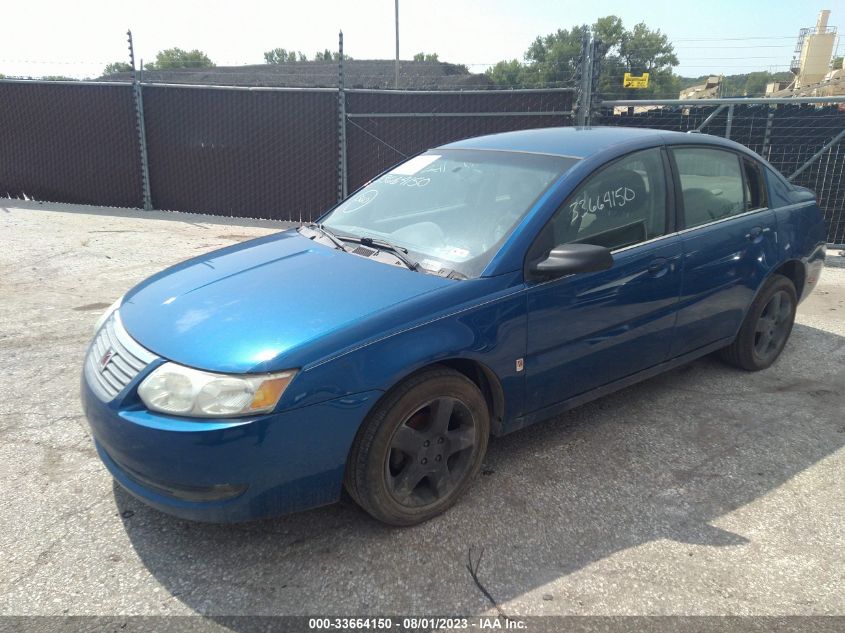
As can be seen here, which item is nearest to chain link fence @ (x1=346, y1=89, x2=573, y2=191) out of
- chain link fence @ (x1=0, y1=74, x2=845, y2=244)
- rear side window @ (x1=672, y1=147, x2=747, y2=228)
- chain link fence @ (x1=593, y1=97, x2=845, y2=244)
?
chain link fence @ (x1=0, y1=74, x2=845, y2=244)

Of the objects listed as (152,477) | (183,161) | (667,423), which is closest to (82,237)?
(183,161)

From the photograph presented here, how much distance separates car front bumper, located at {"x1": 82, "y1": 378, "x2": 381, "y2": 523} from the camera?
227cm

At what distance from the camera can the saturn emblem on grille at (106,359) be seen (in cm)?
267

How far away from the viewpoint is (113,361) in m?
2.64

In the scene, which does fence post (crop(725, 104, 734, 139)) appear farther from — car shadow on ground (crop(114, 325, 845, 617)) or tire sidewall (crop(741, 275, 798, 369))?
car shadow on ground (crop(114, 325, 845, 617))

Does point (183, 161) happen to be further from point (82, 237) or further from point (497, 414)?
point (497, 414)

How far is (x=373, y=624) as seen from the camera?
7.38 feet

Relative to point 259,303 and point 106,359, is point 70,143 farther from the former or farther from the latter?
point 259,303

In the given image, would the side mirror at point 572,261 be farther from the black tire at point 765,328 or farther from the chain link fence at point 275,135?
the chain link fence at point 275,135

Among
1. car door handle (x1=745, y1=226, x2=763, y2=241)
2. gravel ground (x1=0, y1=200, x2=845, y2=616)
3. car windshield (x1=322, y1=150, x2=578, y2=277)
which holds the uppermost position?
car windshield (x1=322, y1=150, x2=578, y2=277)

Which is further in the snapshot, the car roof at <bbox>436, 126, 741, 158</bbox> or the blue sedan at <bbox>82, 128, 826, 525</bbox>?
the car roof at <bbox>436, 126, 741, 158</bbox>

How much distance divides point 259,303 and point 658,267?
212cm

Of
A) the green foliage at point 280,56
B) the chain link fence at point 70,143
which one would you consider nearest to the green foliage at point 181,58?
the green foliage at point 280,56

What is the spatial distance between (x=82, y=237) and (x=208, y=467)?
24.5 ft
